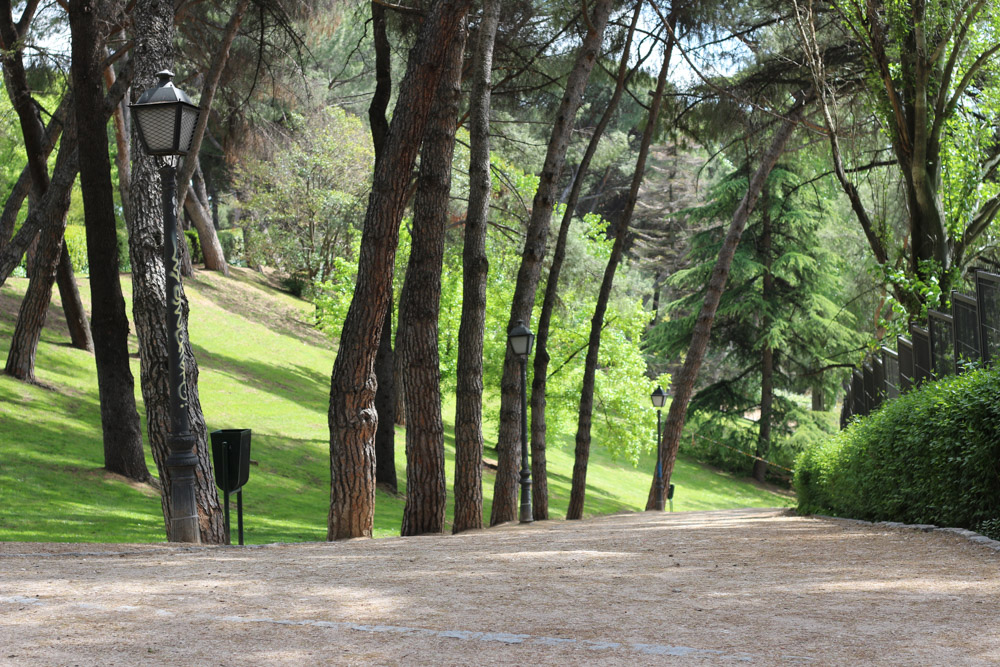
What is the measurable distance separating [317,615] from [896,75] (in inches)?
373

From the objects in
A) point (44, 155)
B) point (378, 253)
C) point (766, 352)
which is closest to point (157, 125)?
point (378, 253)

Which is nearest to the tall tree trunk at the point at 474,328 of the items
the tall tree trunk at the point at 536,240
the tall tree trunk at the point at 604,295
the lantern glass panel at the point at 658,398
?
the tall tree trunk at the point at 536,240

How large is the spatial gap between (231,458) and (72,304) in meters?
13.4

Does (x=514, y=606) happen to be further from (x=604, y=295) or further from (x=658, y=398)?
(x=658, y=398)

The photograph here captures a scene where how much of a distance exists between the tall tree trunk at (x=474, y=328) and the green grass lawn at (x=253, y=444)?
303 cm

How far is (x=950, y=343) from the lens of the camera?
970 cm

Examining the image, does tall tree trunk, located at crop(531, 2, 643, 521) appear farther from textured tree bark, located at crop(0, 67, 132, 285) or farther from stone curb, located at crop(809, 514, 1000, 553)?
textured tree bark, located at crop(0, 67, 132, 285)

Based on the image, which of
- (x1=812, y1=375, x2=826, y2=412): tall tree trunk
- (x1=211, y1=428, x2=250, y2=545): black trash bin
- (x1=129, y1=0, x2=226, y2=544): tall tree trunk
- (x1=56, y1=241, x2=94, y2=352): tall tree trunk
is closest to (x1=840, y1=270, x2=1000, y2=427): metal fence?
(x1=211, y1=428, x2=250, y2=545): black trash bin

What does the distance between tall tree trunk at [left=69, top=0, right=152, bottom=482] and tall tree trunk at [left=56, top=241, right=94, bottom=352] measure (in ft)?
14.2

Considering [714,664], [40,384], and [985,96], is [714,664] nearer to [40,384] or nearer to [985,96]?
[985,96]

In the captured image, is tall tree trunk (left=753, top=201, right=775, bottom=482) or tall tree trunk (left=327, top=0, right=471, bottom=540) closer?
tall tree trunk (left=327, top=0, right=471, bottom=540)

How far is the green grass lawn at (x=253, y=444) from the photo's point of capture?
522 inches

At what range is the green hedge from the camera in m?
6.45

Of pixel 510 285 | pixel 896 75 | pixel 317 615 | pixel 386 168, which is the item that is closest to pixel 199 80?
pixel 510 285
